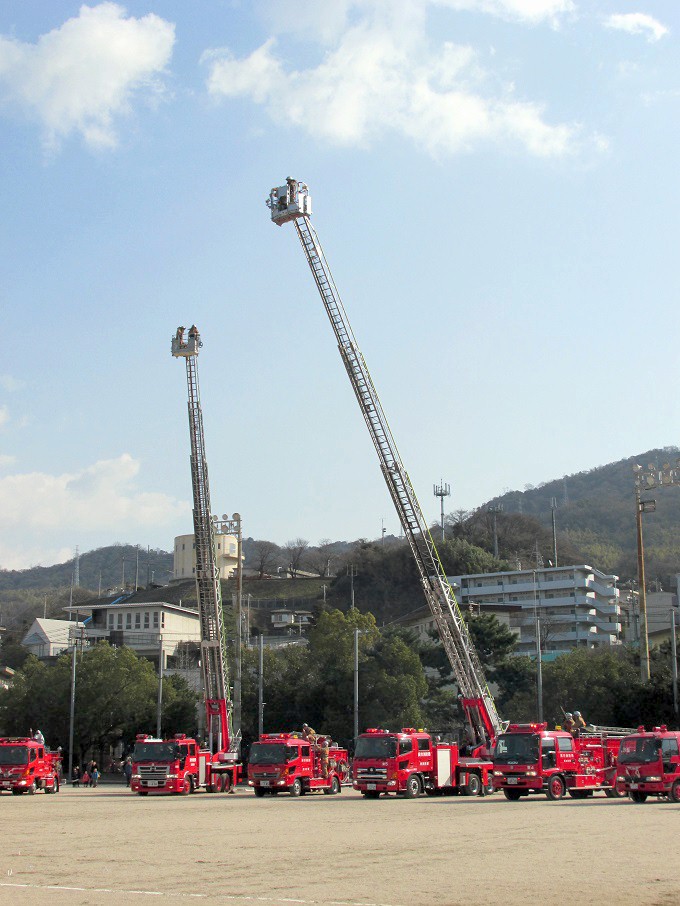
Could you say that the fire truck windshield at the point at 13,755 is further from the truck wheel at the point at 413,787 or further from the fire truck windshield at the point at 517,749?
the fire truck windshield at the point at 517,749

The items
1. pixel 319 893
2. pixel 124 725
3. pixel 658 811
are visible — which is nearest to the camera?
pixel 319 893

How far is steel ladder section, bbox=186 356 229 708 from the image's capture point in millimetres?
52094

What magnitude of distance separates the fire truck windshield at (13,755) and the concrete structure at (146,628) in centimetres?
5200

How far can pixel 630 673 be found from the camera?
62.2 metres

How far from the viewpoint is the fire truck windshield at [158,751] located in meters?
41.1

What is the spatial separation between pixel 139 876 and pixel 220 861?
2131 millimetres

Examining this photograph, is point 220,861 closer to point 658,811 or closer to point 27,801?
point 658,811

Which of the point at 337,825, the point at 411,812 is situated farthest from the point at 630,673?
the point at 337,825

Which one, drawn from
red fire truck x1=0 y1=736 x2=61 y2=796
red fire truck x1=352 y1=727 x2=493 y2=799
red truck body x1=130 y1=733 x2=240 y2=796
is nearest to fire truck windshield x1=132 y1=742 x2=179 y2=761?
red truck body x1=130 y1=733 x2=240 y2=796

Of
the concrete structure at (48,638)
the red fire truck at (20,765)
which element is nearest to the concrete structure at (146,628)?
the concrete structure at (48,638)

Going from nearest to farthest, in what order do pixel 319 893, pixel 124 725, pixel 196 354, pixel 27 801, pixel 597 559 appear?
1. pixel 319 893
2. pixel 27 801
3. pixel 196 354
4. pixel 124 725
5. pixel 597 559

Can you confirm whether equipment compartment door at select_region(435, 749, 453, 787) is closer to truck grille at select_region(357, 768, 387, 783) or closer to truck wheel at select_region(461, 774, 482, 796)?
truck wheel at select_region(461, 774, 482, 796)

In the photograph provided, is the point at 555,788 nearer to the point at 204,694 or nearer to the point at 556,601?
the point at 204,694

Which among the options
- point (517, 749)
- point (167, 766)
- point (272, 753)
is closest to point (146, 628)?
point (167, 766)
